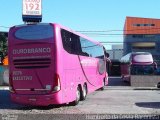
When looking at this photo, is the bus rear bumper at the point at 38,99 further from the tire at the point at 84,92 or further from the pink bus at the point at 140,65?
the pink bus at the point at 140,65

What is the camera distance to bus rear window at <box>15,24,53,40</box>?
53.4ft

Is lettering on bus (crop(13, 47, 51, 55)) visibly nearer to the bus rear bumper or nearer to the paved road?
the bus rear bumper

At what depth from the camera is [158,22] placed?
104 meters

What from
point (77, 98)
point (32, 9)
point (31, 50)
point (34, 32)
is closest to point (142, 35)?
point (32, 9)

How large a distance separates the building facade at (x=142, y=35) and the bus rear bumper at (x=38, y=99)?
3379 inches

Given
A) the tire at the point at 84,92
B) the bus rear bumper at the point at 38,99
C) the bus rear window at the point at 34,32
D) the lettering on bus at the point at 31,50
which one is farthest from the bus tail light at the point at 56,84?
the tire at the point at 84,92

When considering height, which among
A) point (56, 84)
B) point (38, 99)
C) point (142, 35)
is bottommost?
point (142, 35)

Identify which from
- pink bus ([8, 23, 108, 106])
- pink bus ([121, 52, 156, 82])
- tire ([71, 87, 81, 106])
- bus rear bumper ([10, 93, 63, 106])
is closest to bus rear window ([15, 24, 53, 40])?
pink bus ([8, 23, 108, 106])

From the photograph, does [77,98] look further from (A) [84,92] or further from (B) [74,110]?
(B) [74,110]

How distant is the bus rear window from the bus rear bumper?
236 centimetres

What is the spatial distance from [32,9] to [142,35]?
71837 mm

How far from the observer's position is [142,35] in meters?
103

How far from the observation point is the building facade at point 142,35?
102 metres

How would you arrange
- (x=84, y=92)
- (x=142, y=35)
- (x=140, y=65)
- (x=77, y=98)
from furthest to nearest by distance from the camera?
(x=142, y=35) → (x=140, y=65) → (x=84, y=92) → (x=77, y=98)
